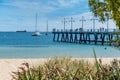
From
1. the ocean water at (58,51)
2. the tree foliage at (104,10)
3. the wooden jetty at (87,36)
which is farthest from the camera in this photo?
the wooden jetty at (87,36)

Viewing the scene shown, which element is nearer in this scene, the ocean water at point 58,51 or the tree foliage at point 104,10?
the tree foliage at point 104,10

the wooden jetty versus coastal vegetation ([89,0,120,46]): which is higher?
coastal vegetation ([89,0,120,46])

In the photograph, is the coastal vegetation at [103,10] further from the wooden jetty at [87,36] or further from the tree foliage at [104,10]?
the wooden jetty at [87,36]

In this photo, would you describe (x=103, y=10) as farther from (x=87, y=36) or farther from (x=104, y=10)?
(x=87, y=36)

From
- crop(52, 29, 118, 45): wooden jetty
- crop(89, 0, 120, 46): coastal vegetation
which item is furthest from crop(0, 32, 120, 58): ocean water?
crop(89, 0, 120, 46): coastal vegetation

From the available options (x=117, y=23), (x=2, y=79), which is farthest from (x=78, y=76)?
(x=2, y=79)

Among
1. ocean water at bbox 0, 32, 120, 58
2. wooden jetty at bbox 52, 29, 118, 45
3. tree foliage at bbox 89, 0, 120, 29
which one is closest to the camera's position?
tree foliage at bbox 89, 0, 120, 29

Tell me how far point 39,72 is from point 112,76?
754 mm

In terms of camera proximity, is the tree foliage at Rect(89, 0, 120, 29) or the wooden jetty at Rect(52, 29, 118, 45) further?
the wooden jetty at Rect(52, 29, 118, 45)

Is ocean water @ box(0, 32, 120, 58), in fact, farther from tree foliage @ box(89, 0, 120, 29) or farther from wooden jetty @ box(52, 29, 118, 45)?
tree foliage @ box(89, 0, 120, 29)

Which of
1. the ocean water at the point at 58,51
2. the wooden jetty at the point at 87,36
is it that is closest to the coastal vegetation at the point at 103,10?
the ocean water at the point at 58,51

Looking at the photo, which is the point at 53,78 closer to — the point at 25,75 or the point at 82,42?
the point at 25,75

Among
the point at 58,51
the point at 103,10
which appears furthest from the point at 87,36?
the point at 103,10

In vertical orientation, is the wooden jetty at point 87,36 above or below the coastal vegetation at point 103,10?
below
